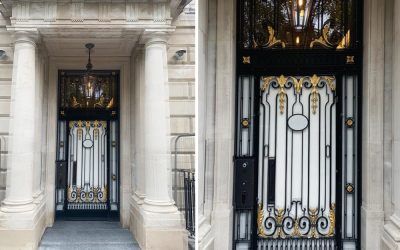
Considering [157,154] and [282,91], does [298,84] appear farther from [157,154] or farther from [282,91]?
[157,154]

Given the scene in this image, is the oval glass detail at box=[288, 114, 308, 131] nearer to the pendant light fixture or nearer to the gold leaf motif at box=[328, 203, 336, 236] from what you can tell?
the gold leaf motif at box=[328, 203, 336, 236]

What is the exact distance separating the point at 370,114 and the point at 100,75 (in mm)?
6337

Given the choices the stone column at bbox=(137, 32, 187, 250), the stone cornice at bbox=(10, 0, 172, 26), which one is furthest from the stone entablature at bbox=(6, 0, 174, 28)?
the stone column at bbox=(137, 32, 187, 250)

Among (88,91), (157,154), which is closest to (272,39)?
(157,154)

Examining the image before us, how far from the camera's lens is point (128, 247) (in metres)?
9.27

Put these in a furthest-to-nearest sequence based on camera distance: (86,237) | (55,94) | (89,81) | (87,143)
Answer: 1. (87,143)
2. (89,81)
3. (55,94)
4. (86,237)

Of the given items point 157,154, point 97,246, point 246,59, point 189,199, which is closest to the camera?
point 246,59

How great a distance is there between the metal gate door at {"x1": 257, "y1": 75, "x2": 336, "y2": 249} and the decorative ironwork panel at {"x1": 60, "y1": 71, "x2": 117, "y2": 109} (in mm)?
4529

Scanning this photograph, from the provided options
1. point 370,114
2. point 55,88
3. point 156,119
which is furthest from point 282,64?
point 55,88

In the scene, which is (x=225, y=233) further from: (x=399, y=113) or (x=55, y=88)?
(x=55, y=88)

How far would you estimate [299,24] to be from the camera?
7879 millimetres

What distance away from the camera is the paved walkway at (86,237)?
9.01 m

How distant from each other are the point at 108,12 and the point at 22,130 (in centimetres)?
271

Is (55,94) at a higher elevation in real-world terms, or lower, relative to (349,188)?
higher
